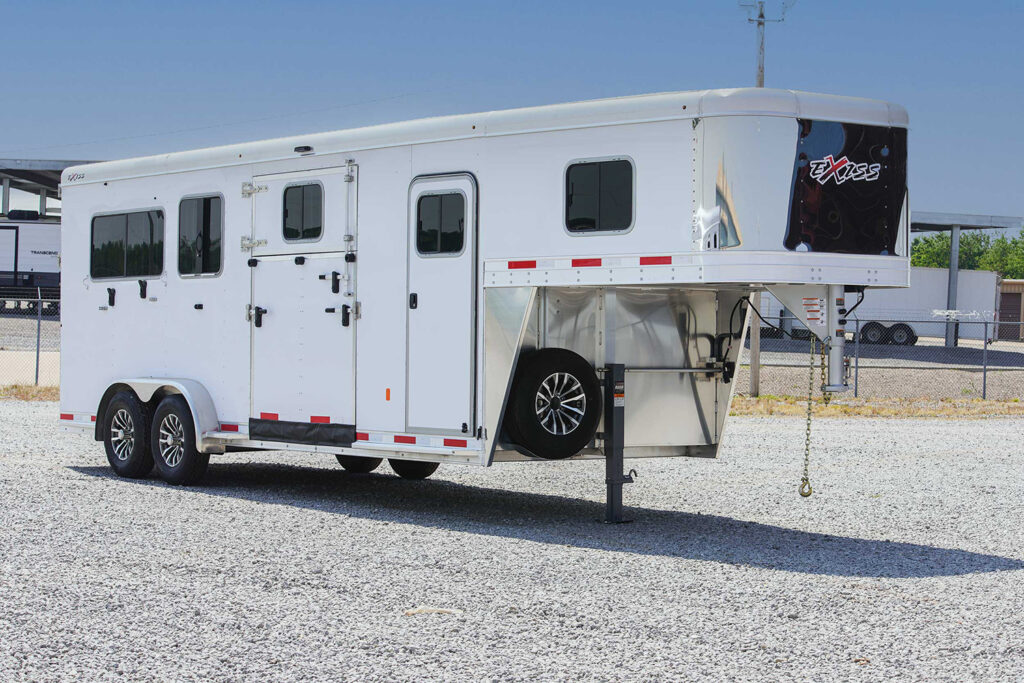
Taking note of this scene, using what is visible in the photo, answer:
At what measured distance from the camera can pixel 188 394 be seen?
35.3 feet

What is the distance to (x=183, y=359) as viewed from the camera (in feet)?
36.6

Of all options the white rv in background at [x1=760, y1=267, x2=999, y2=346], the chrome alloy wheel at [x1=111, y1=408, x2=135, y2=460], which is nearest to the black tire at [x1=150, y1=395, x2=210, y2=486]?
the chrome alloy wheel at [x1=111, y1=408, x2=135, y2=460]

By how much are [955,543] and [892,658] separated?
11.0 feet

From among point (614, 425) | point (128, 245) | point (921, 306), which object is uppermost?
point (128, 245)

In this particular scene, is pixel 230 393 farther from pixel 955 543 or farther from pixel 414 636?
pixel 955 543

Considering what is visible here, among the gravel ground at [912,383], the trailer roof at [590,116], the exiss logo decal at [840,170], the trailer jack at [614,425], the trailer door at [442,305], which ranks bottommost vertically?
the gravel ground at [912,383]

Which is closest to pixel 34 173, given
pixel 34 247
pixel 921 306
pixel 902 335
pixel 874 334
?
pixel 34 247

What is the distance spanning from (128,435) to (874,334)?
1302 inches

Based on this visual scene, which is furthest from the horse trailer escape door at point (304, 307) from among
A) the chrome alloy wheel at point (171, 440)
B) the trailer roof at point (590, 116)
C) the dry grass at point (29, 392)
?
the dry grass at point (29, 392)

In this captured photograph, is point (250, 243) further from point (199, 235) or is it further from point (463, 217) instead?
point (463, 217)

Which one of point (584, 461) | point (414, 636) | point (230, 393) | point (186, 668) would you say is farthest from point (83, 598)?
point (584, 461)

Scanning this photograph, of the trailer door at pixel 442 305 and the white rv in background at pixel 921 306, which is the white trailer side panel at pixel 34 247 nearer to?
the white rv in background at pixel 921 306

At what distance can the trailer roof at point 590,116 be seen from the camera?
8008 millimetres

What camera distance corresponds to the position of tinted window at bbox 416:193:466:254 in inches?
358
